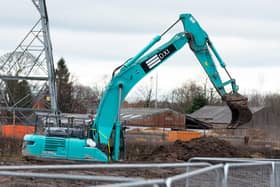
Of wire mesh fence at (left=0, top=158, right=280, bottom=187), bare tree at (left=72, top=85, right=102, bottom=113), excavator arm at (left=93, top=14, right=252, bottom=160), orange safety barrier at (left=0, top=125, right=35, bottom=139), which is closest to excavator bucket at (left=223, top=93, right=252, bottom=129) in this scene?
excavator arm at (left=93, top=14, right=252, bottom=160)

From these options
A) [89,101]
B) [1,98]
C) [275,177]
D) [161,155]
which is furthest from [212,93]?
[275,177]

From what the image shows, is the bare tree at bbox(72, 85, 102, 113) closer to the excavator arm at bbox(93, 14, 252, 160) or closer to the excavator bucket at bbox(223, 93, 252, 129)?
the excavator arm at bbox(93, 14, 252, 160)

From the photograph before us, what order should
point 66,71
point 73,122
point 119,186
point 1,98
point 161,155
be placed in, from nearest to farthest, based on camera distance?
point 119,186
point 73,122
point 161,155
point 1,98
point 66,71

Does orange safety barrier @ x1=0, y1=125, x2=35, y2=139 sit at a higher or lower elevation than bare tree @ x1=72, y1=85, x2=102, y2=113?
lower

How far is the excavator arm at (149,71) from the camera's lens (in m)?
20.1

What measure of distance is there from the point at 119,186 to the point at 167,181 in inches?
23.5

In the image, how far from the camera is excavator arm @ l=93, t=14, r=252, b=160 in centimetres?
2011

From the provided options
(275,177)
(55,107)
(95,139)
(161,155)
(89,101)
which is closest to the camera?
(275,177)

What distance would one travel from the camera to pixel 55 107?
38312 mm

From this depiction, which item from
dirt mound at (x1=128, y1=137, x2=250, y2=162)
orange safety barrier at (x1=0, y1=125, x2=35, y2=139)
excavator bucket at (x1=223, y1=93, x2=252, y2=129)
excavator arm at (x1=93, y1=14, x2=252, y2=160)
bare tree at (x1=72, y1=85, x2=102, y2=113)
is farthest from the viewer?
bare tree at (x1=72, y1=85, x2=102, y2=113)

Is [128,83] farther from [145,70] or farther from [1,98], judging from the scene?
[1,98]

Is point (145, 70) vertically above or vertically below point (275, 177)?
above

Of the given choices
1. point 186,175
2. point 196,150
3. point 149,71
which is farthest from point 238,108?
point 186,175

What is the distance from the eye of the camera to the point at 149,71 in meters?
20.8
